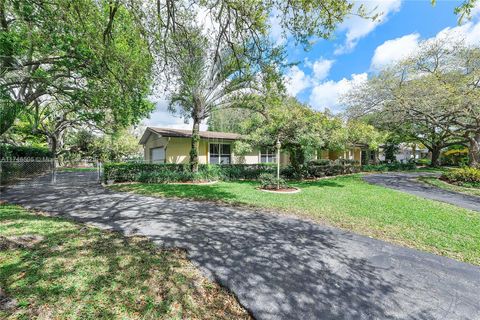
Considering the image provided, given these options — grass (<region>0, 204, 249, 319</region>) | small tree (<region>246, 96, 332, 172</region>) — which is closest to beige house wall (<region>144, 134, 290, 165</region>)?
small tree (<region>246, 96, 332, 172</region>)

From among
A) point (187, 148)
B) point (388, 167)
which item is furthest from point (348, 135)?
point (388, 167)

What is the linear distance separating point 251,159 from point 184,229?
637 inches

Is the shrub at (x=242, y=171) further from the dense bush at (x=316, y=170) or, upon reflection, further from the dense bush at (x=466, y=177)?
the dense bush at (x=466, y=177)

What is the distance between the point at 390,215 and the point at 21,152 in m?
22.8

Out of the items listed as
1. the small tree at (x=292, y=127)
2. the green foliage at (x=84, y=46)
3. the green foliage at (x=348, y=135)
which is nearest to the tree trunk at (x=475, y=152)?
the green foliage at (x=348, y=135)

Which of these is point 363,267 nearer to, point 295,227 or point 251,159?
point 295,227

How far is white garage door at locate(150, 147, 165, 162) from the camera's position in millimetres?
18484

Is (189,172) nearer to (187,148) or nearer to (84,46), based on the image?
(187,148)

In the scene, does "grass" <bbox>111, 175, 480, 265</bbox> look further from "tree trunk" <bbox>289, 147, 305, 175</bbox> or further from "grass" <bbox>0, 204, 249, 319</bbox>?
"tree trunk" <bbox>289, 147, 305, 175</bbox>

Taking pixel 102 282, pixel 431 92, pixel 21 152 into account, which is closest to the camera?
pixel 102 282

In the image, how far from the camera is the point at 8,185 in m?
10.8

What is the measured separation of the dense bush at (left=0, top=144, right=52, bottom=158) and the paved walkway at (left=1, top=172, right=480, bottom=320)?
10.9 m

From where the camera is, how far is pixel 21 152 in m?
16.0

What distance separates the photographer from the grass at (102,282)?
257 centimetres
